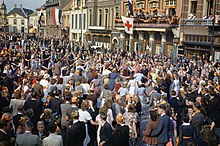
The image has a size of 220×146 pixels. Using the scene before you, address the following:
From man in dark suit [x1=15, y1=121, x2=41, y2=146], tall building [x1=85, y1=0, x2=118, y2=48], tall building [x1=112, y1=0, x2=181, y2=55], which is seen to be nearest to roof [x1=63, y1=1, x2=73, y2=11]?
tall building [x1=85, y1=0, x2=118, y2=48]

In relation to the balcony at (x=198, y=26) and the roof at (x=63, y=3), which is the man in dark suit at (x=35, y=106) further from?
the roof at (x=63, y=3)

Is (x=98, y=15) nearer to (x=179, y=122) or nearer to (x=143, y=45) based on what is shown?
(x=143, y=45)

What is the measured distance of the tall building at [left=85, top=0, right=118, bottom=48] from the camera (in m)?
46.6

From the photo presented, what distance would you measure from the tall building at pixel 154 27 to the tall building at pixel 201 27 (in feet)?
3.98

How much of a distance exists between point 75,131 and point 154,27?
2721cm

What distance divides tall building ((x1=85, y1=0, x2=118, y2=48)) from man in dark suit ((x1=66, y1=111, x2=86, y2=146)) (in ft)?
127

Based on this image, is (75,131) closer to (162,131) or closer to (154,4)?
(162,131)

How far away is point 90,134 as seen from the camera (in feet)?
29.0

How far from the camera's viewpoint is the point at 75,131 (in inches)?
285

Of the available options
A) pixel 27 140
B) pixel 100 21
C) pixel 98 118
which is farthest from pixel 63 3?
pixel 27 140

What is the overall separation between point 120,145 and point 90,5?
4713 centimetres

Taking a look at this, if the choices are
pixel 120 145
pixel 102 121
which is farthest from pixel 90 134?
pixel 120 145

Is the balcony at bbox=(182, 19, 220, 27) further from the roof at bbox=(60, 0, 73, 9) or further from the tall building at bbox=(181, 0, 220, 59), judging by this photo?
the roof at bbox=(60, 0, 73, 9)

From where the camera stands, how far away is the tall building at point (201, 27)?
2575 cm
